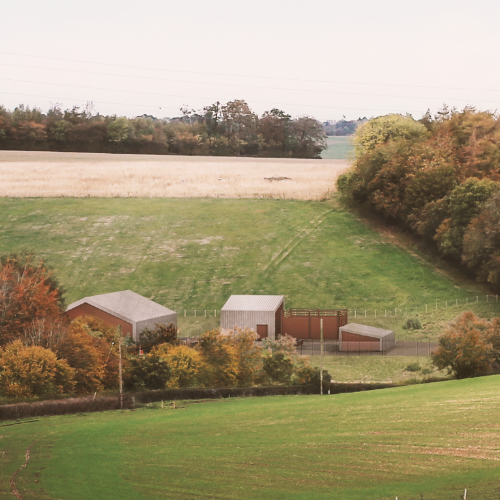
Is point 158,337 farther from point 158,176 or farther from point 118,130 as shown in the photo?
point 118,130

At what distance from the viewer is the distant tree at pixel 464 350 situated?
42.7m

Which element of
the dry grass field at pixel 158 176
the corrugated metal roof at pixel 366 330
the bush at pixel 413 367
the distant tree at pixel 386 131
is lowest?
the bush at pixel 413 367

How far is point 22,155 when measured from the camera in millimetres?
109375

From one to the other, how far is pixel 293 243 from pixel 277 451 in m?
48.2

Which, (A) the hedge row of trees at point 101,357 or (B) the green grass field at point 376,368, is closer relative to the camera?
(A) the hedge row of trees at point 101,357

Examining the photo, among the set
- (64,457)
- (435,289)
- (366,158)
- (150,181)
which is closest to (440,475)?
(64,457)

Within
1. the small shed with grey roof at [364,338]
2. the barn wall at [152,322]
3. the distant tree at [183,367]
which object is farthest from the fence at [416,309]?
the distant tree at [183,367]

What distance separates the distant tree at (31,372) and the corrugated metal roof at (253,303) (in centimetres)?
1828

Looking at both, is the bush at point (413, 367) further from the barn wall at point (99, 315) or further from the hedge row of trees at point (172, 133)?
the hedge row of trees at point (172, 133)

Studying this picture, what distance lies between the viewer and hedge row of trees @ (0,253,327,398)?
128ft

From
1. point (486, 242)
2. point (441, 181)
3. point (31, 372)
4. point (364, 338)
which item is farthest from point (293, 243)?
point (31, 372)

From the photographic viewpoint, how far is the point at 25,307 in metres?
47.7

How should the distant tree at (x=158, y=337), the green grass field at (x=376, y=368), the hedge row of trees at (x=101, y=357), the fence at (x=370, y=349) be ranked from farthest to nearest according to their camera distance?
the fence at (x=370, y=349), the distant tree at (x=158, y=337), the green grass field at (x=376, y=368), the hedge row of trees at (x=101, y=357)

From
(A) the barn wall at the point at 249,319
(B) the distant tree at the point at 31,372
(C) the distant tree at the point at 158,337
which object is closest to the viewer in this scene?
(B) the distant tree at the point at 31,372
